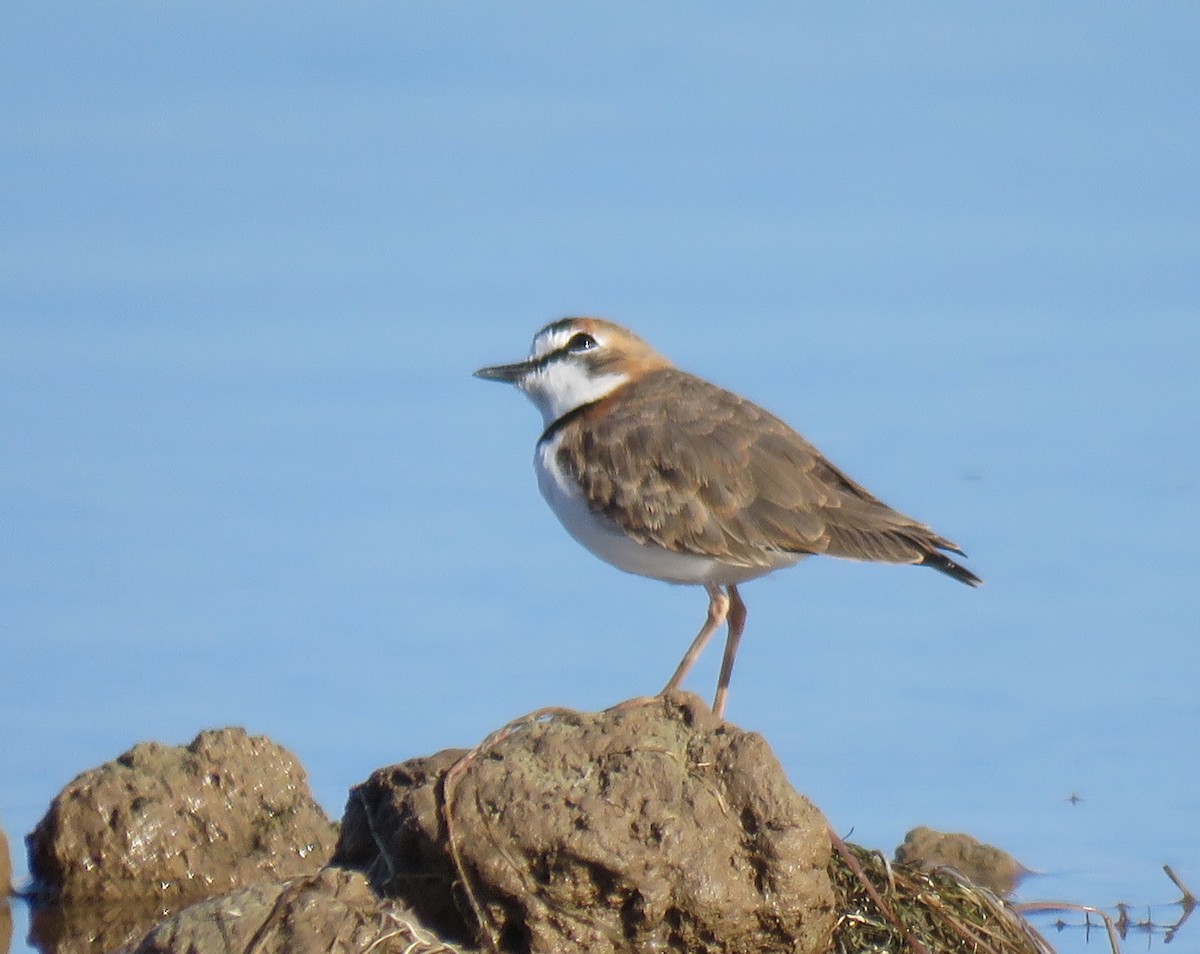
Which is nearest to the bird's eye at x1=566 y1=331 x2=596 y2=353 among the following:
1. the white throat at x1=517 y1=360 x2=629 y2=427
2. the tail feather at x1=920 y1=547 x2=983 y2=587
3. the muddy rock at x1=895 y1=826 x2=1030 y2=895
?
the white throat at x1=517 y1=360 x2=629 y2=427

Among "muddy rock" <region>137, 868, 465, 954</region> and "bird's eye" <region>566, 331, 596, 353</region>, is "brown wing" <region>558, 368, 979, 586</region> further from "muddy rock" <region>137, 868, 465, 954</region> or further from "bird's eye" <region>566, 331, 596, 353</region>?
"muddy rock" <region>137, 868, 465, 954</region>

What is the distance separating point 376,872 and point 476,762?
620 millimetres

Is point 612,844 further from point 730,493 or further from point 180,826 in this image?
point 180,826

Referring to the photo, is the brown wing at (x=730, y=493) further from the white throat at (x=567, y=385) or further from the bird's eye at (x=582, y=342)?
the bird's eye at (x=582, y=342)

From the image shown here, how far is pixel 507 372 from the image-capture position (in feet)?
35.6

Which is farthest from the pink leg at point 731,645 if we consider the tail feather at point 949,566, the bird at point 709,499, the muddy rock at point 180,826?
the muddy rock at point 180,826

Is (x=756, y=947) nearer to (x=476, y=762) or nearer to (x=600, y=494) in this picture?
(x=476, y=762)

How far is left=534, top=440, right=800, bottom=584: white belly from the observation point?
9656 mm

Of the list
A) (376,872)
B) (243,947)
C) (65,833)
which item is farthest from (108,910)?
(243,947)

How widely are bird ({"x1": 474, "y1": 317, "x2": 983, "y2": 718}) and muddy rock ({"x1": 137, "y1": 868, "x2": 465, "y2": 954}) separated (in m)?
2.46

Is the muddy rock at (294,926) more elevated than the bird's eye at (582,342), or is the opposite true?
the bird's eye at (582,342)

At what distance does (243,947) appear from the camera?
6.92m

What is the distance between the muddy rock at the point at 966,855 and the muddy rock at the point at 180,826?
2.91m

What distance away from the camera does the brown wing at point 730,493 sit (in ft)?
31.4
